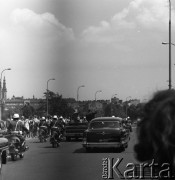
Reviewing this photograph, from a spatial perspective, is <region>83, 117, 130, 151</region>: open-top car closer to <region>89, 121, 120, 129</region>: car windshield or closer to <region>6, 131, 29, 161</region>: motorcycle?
<region>89, 121, 120, 129</region>: car windshield

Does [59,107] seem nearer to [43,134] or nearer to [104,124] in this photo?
[43,134]

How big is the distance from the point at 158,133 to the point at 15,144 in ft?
50.4

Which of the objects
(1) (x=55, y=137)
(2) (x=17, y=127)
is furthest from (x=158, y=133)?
(1) (x=55, y=137)

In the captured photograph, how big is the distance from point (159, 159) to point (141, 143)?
0.09 meters

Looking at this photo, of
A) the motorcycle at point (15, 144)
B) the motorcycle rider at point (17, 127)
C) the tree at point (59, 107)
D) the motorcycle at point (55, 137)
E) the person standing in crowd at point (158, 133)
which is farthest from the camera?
the tree at point (59, 107)

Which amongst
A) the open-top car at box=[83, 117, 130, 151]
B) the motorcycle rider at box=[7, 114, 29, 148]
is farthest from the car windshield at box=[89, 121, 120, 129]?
the motorcycle rider at box=[7, 114, 29, 148]

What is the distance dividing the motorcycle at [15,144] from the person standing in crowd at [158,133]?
14.9m

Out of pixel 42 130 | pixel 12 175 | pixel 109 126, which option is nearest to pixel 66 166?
pixel 12 175

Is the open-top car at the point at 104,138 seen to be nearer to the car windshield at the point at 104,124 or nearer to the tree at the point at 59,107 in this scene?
the car windshield at the point at 104,124

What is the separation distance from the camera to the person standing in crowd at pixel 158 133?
1.99 metres

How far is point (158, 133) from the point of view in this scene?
199 centimetres

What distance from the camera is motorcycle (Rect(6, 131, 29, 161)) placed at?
665 inches

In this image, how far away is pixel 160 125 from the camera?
2.00 m

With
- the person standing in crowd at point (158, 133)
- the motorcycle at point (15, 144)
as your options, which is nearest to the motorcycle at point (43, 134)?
the motorcycle at point (15, 144)
